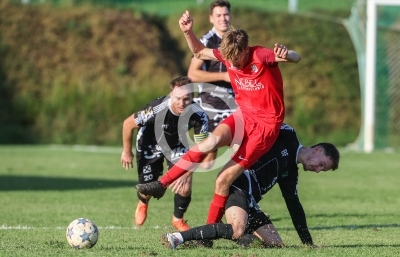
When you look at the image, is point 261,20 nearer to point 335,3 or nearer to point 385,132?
point 335,3

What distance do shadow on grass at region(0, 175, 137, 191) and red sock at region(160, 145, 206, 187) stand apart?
20.7 feet

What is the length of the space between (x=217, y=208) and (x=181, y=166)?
0.51 m

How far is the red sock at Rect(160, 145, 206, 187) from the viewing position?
284 inches

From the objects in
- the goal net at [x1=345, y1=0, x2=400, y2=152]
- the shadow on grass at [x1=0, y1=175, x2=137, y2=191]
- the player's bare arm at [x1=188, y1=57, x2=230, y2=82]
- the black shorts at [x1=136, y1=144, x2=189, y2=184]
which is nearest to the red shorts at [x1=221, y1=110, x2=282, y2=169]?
the black shorts at [x1=136, y1=144, x2=189, y2=184]

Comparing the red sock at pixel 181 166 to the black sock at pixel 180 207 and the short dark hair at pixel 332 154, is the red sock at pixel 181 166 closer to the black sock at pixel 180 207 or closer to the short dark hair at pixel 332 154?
the short dark hair at pixel 332 154

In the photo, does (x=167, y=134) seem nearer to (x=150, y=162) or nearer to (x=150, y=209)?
(x=150, y=162)

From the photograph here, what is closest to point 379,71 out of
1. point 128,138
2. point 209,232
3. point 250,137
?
point 128,138

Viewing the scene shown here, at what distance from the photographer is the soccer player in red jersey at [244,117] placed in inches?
284

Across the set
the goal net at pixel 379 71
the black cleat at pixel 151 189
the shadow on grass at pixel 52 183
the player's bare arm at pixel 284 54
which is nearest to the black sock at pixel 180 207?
the black cleat at pixel 151 189

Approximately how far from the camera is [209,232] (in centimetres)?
692

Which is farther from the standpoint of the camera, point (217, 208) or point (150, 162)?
point (150, 162)

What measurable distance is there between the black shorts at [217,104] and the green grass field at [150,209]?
4.09 feet

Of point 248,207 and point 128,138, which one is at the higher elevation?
point 128,138

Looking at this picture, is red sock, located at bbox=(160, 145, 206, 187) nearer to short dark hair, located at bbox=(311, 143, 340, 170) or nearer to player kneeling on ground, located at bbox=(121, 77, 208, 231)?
player kneeling on ground, located at bbox=(121, 77, 208, 231)
